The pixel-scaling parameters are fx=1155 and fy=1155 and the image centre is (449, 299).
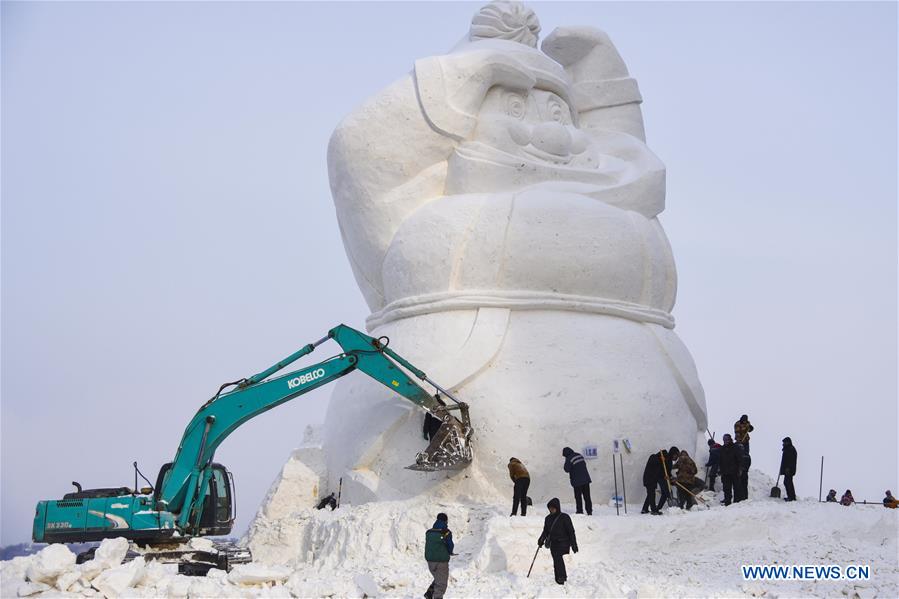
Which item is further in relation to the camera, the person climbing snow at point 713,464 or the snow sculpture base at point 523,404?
the person climbing snow at point 713,464

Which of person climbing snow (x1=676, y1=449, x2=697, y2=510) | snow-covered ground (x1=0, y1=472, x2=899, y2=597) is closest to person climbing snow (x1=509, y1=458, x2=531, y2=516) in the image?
snow-covered ground (x1=0, y1=472, x2=899, y2=597)

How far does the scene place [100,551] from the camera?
12625mm

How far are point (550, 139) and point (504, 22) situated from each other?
8.04 ft

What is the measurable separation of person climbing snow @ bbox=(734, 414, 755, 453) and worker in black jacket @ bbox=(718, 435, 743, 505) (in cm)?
49

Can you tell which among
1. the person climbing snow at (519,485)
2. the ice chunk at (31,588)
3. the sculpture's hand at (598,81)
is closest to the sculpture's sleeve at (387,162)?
the sculpture's hand at (598,81)

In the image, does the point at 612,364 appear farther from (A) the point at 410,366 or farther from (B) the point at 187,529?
(B) the point at 187,529

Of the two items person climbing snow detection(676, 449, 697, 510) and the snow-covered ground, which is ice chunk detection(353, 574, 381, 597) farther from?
person climbing snow detection(676, 449, 697, 510)

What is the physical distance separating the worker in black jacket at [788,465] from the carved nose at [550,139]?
5.47 meters

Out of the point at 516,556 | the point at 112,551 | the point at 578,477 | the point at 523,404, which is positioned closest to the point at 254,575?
the point at 112,551

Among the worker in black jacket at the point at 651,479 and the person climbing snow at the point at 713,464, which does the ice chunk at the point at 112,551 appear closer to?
the worker in black jacket at the point at 651,479

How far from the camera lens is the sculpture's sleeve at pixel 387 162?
17.2 m

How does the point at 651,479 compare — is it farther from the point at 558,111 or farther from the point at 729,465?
the point at 558,111

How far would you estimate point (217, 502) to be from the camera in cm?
1516

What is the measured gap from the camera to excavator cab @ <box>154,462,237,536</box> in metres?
14.9
